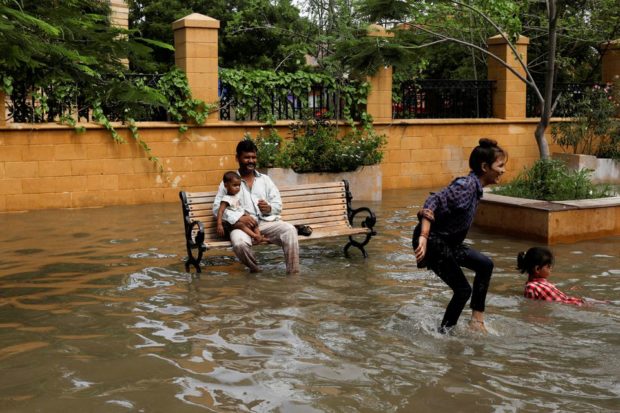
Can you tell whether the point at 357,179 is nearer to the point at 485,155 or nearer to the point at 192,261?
the point at 192,261

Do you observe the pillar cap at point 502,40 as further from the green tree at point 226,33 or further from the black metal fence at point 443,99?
the green tree at point 226,33

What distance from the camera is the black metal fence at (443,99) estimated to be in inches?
701

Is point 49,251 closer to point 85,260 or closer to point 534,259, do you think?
point 85,260

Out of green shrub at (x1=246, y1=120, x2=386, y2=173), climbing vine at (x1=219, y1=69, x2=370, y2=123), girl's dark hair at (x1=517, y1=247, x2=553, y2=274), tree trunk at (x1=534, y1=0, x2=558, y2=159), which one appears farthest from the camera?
climbing vine at (x1=219, y1=69, x2=370, y2=123)

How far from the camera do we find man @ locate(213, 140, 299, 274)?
890 cm

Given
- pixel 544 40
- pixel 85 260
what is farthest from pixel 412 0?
pixel 544 40

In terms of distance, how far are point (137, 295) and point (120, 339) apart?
1.58 metres

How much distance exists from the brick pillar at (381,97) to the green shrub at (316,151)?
1.19 metres

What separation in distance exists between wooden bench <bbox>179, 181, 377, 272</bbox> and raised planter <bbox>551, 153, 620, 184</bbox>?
9126 mm

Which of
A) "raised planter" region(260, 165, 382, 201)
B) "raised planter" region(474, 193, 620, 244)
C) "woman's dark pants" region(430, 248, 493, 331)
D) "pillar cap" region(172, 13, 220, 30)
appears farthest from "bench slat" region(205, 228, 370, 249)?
"pillar cap" region(172, 13, 220, 30)

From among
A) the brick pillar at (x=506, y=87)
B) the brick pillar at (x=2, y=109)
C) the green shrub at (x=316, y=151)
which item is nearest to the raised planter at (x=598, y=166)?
the brick pillar at (x=506, y=87)

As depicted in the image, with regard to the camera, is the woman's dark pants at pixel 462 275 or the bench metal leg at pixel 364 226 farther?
the bench metal leg at pixel 364 226

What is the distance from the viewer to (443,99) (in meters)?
18.2

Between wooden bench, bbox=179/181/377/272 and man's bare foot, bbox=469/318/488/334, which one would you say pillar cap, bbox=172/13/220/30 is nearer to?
wooden bench, bbox=179/181/377/272
